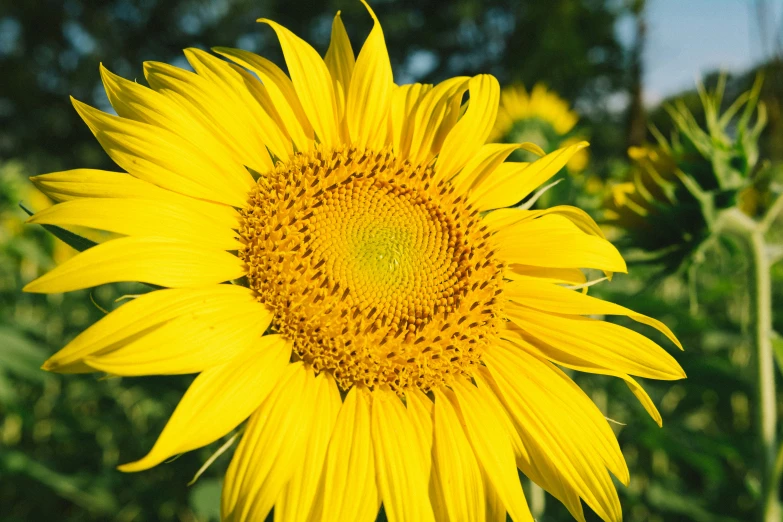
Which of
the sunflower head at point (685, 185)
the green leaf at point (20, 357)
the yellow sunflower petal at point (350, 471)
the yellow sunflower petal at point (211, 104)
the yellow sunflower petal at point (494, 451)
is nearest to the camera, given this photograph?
the yellow sunflower petal at point (350, 471)

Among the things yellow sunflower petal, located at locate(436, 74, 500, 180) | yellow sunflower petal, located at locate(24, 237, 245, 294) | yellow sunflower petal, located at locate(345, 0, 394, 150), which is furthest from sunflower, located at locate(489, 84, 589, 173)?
yellow sunflower petal, located at locate(24, 237, 245, 294)

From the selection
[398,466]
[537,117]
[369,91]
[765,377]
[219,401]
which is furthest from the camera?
[537,117]

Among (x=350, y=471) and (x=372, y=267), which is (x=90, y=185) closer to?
Result: (x=372, y=267)

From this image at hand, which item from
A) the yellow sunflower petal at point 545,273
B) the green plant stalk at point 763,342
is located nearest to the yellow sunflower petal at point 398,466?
the yellow sunflower petal at point 545,273

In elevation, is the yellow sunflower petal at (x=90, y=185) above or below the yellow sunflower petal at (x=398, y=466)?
above

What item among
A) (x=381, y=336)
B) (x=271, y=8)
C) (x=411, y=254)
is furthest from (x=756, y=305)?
(x=271, y=8)

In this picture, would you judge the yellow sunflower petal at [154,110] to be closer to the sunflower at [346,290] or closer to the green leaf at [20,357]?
the sunflower at [346,290]

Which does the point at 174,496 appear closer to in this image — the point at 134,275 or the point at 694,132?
the point at 134,275

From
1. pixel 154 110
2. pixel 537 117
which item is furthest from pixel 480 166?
pixel 537 117
